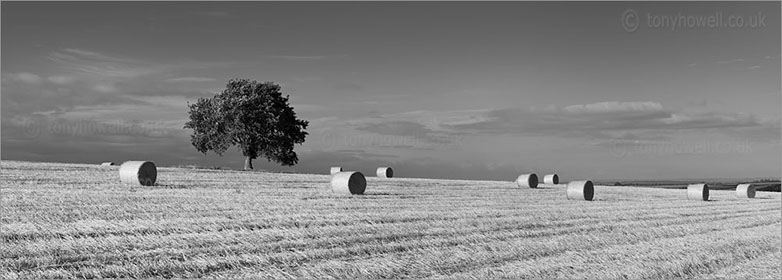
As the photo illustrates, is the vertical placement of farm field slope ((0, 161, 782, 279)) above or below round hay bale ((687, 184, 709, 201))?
below

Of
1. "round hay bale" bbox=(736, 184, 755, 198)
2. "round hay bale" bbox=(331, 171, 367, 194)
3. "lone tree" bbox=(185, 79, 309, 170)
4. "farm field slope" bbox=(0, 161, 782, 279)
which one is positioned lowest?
"farm field slope" bbox=(0, 161, 782, 279)

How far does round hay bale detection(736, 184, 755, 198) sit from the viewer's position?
1447 inches

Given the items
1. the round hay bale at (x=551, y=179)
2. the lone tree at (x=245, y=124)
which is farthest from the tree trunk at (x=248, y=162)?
the round hay bale at (x=551, y=179)

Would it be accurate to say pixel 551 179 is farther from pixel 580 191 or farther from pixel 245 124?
pixel 245 124

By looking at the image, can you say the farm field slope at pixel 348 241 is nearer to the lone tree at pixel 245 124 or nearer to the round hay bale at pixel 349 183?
the round hay bale at pixel 349 183

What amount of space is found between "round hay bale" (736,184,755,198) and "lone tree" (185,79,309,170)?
2871cm

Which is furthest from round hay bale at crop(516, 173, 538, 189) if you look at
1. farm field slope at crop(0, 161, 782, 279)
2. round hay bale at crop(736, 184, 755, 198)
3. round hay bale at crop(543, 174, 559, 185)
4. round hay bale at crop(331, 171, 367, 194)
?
farm field slope at crop(0, 161, 782, 279)

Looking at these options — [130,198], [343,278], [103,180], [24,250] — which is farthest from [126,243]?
[103,180]

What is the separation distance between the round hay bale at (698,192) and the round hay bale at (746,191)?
5.11m

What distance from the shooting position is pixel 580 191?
2769 cm

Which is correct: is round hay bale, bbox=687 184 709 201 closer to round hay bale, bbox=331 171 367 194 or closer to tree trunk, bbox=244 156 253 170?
round hay bale, bbox=331 171 367 194

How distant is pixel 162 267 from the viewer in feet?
28.6

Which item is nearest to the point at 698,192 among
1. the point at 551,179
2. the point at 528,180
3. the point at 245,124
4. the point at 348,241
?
the point at 528,180

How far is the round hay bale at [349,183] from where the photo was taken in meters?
24.5
